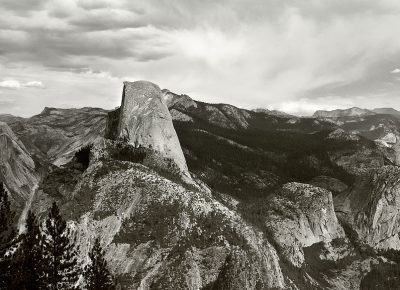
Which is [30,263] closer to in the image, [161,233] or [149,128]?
→ [161,233]

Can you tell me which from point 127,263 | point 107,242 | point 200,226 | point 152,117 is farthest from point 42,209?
point 152,117

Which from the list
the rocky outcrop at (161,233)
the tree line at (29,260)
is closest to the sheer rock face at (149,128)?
the rocky outcrop at (161,233)

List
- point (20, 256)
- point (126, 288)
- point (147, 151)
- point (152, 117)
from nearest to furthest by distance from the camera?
point (20, 256) → point (126, 288) → point (147, 151) → point (152, 117)

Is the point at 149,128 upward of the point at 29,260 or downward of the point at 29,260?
upward

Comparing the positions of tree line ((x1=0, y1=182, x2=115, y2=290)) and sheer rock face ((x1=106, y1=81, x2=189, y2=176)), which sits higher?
sheer rock face ((x1=106, y1=81, x2=189, y2=176))

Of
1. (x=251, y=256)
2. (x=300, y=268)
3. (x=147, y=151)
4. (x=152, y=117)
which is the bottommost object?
(x=300, y=268)

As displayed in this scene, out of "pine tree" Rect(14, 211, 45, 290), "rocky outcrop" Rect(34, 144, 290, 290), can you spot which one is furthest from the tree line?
"rocky outcrop" Rect(34, 144, 290, 290)

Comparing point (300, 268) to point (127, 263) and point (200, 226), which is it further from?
point (127, 263)

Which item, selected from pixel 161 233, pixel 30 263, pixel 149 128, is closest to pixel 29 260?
pixel 30 263

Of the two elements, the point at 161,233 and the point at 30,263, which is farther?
the point at 161,233

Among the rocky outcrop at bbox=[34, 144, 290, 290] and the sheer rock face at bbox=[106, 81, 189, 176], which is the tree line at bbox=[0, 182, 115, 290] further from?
the sheer rock face at bbox=[106, 81, 189, 176]

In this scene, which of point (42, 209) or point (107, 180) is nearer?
point (42, 209)
